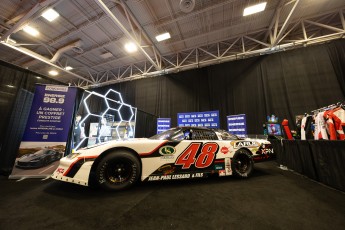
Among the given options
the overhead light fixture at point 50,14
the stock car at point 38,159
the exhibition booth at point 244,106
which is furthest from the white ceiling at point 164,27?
the stock car at point 38,159

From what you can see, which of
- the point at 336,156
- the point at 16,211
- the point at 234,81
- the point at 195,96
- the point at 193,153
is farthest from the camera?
the point at 195,96

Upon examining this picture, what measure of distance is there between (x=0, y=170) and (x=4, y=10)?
674 cm

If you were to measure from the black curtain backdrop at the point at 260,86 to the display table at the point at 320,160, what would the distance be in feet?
12.1

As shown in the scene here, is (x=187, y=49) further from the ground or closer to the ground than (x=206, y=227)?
further from the ground

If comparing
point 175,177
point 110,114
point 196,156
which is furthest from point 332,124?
point 110,114

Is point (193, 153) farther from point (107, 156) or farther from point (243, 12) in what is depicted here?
point (243, 12)

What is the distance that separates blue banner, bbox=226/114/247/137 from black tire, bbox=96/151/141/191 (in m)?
5.79

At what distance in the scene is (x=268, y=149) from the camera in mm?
3141

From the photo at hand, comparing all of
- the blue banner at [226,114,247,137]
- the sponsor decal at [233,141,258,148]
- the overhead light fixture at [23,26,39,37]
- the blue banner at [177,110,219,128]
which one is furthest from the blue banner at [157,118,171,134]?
the overhead light fixture at [23,26,39,37]

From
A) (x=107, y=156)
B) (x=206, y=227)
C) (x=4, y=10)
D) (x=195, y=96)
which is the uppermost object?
(x=4, y=10)

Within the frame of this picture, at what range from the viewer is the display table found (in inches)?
82.7

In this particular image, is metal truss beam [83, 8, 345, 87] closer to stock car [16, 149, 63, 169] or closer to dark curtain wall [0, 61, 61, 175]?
dark curtain wall [0, 61, 61, 175]

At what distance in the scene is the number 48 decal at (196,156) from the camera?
2.38m

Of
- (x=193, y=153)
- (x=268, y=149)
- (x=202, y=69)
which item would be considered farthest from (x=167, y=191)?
(x=202, y=69)
